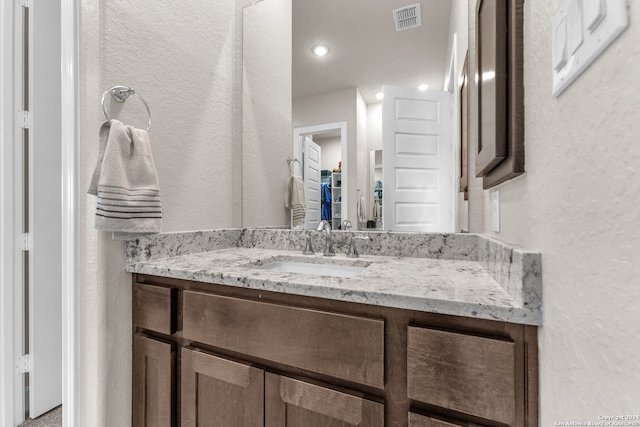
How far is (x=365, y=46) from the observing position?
1.30m

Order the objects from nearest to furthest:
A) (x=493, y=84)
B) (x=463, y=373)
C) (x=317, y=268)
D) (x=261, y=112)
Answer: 1. (x=463, y=373)
2. (x=493, y=84)
3. (x=317, y=268)
4. (x=261, y=112)

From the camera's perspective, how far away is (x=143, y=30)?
43.1 inches

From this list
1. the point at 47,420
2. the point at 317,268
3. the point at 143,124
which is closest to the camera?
the point at 143,124

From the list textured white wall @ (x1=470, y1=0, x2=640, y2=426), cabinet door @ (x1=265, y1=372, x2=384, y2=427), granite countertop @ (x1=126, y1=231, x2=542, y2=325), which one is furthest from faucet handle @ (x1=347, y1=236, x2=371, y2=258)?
textured white wall @ (x1=470, y1=0, x2=640, y2=426)

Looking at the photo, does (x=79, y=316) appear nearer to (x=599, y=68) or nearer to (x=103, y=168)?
(x=103, y=168)

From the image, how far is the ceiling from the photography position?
122 centimetres

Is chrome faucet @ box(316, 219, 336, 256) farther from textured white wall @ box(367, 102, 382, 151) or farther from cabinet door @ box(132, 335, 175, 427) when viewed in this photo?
cabinet door @ box(132, 335, 175, 427)

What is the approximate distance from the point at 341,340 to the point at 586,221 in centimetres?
52

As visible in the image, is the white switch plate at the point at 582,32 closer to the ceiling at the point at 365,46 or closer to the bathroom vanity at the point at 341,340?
the bathroom vanity at the point at 341,340

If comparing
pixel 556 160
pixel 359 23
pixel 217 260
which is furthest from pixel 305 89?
pixel 556 160

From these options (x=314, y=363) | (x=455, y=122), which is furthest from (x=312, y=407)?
(x=455, y=122)

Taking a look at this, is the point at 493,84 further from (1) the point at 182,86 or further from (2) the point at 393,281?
(1) the point at 182,86

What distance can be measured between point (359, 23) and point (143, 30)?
2.88 ft

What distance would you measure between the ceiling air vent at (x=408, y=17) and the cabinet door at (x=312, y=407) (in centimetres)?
137
